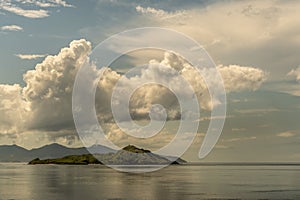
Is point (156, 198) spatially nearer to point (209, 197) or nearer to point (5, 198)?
point (209, 197)

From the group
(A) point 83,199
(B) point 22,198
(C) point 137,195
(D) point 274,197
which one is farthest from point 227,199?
(B) point 22,198

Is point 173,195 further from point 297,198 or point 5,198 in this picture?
point 5,198

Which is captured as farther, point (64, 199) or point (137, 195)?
point (137, 195)

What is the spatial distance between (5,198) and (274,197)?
8786 cm

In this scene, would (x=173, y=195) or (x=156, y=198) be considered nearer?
(x=156, y=198)

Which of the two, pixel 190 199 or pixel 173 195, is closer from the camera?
pixel 190 199

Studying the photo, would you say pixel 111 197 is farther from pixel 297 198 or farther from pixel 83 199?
pixel 297 198

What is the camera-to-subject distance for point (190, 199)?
128 meters

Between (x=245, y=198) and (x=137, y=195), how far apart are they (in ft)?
116

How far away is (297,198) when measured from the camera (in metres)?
134

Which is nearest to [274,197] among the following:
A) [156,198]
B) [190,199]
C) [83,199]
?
[190,199]

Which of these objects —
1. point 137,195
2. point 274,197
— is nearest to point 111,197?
point 137,195

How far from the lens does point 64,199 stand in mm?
128375

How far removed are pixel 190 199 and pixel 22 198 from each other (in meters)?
54.6
